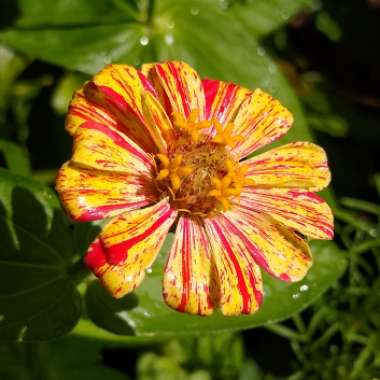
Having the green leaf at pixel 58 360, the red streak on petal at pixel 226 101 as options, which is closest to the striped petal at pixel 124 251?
the red streak on petal at pixel 226 101

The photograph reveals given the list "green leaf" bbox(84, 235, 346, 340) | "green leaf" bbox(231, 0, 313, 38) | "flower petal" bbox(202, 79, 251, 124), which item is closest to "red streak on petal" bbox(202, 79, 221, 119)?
"flower petal" bbox(202, 79, 251, 124)

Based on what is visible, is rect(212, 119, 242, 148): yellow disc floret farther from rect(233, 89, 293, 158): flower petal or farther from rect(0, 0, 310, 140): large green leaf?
rect(0, 0, 310, 140): large green leaf

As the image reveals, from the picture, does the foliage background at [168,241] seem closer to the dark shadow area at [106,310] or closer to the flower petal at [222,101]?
the dark shadow area at [106,310]

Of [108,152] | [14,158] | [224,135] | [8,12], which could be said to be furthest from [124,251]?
[8,12]

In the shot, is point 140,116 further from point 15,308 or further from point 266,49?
point 266,49

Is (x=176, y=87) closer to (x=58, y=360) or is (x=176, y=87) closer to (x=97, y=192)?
(x=97, y=192)

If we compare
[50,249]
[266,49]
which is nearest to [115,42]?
[266,49]
